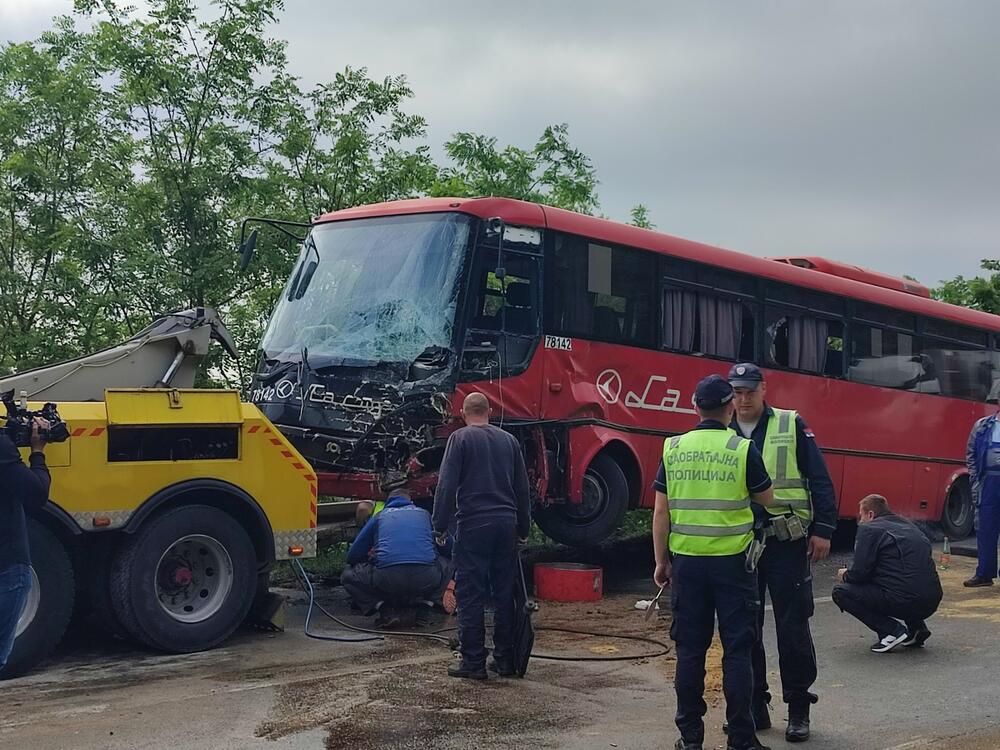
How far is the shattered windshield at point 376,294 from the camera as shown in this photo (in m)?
10.2

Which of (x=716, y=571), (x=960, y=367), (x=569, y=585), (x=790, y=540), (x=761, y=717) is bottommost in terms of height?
(x=761, y=717)

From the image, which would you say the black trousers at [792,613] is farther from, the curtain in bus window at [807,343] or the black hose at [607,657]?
the curtain in bus window at [807,343]

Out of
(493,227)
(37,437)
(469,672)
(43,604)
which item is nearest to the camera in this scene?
(37,437)

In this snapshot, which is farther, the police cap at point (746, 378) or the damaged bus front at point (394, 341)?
the damaged bus front at point (394, 341)

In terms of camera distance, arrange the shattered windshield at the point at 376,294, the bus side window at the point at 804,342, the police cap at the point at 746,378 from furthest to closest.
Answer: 1. the bus side window at the point at 804,342
2. the shattered windshield at the point at 376,294
3. the police cap at the point at 746,378

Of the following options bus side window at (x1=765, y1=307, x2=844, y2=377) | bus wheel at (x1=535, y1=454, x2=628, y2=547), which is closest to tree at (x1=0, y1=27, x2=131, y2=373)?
bus wheel at (x1=535, y1=454, x2=628, y2=547)

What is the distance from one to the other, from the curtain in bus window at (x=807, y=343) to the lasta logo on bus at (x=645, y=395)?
6.50 ft

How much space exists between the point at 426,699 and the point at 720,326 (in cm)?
701

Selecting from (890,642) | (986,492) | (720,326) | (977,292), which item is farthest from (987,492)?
(977,292)

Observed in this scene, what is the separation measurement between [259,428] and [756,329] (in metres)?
6.42

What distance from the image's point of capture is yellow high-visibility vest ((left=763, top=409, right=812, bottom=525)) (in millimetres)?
6141

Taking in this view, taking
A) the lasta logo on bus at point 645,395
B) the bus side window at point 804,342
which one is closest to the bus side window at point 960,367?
the bus side window at point 804,342

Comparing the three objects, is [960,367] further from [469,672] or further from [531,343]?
[469,672]

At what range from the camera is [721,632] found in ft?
18.2
